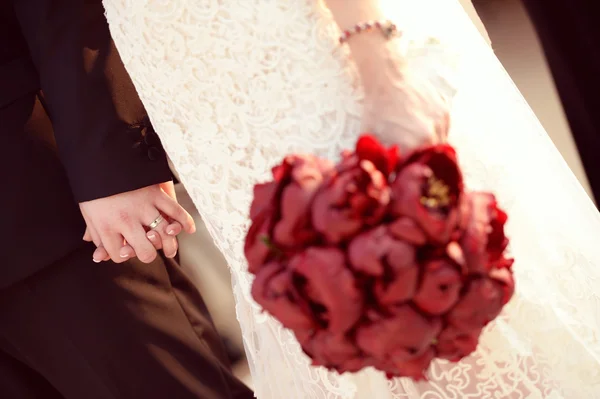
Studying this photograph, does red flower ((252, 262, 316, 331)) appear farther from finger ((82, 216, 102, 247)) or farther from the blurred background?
the blurred background

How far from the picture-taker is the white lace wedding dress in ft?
1.91

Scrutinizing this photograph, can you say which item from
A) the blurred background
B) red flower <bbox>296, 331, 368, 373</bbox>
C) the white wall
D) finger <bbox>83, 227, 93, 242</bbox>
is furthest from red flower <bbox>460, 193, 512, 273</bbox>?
the white wall

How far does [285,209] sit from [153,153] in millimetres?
456

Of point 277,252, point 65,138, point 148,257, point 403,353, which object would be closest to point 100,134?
point 65,138

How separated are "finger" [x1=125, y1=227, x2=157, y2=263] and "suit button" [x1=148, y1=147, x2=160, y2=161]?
109 mm

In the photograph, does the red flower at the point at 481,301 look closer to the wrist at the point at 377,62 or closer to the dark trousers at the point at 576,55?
the wrist at the point at 377,62

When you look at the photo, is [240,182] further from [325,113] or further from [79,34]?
[79,34]

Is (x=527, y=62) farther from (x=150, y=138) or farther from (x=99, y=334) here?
(x=99, y=334)

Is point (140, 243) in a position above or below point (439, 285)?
above

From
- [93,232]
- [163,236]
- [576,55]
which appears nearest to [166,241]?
[163,236]

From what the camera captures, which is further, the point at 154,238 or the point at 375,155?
the point at 154,238

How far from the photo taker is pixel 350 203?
402 mm

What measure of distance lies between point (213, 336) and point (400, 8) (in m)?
0.78

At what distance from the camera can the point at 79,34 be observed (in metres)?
0.79
